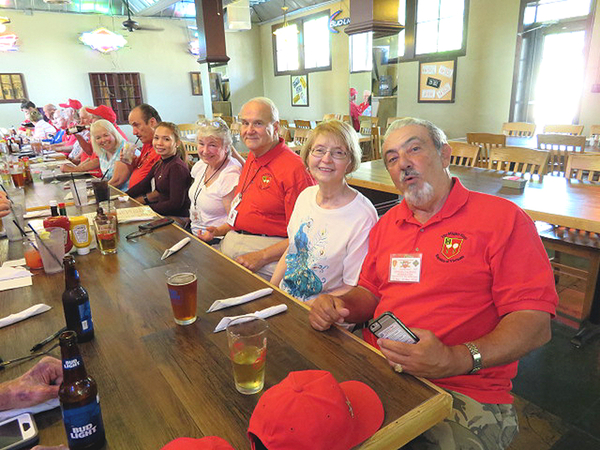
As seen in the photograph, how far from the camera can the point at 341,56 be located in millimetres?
9250

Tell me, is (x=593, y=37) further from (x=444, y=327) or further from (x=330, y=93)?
(x=444, y=327)

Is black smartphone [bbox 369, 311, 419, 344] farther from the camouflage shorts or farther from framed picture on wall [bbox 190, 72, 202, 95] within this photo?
framed picture on wall [bbox 190, 72, 202, 95]

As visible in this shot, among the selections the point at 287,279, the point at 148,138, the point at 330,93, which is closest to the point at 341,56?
the point at 330,93

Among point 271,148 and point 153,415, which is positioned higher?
point 271,148

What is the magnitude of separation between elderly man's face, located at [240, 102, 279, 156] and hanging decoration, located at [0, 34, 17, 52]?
32.8 feet

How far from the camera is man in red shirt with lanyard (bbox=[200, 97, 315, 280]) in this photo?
219 cm

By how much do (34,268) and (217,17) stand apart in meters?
6.59

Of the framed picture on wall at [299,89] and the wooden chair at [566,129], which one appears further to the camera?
the framed picture on wall at [299,89]

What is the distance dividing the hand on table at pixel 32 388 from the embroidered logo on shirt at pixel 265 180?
152 centimetres

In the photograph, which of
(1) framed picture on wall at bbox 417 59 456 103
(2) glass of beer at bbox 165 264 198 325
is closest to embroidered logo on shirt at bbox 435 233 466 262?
(2) glass of beer at bbox 165 264 198 325

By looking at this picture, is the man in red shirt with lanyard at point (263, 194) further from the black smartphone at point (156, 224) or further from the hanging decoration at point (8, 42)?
the hanging decoration at point (8, 42)

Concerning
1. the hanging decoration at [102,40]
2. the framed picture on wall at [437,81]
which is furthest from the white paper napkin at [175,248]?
the hanging decoration at [102,40]

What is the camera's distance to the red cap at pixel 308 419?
716 mm

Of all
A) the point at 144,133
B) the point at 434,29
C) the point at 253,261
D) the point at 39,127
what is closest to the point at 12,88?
the point at 39,127
